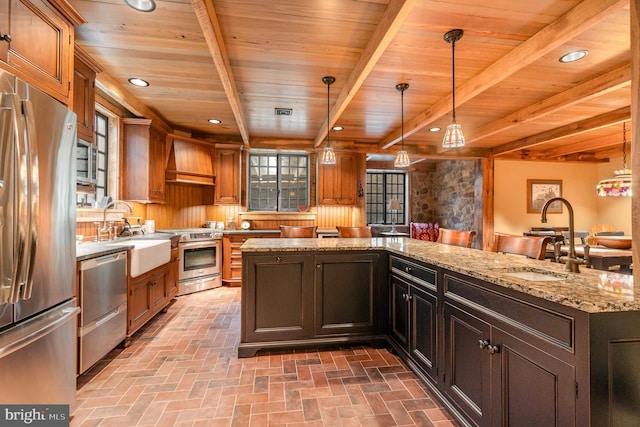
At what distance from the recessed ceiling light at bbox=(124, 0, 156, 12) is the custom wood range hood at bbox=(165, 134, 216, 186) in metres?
2.63

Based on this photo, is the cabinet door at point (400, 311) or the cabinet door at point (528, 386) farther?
the cabinet door at point (400, 311)

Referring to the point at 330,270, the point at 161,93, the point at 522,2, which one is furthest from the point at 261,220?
the point at 522,2

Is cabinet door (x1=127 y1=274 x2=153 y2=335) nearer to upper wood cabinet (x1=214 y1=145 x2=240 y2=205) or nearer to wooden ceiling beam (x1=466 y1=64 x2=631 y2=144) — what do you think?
upper wood cabinet (x1=214 y1=145 x2=240 y2=205)

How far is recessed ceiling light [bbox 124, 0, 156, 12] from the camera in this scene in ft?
5.97

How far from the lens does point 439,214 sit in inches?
311

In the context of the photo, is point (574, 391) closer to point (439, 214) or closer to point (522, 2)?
point (522, 2)

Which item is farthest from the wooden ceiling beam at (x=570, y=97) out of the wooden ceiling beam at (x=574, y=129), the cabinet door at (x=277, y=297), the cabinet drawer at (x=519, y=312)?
the cabinet door at (x=277, y=297)

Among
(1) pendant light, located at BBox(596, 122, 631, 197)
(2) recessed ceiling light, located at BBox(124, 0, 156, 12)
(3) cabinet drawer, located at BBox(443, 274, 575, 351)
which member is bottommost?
(3) cabinet drawer, located at BBox(443, 274, 575, 351)

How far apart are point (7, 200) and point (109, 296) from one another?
53.4 inches

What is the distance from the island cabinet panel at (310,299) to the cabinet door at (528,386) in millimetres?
1256

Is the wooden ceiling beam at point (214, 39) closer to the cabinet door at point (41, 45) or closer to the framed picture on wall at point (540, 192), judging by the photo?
the cabinet door at point (41, 45)

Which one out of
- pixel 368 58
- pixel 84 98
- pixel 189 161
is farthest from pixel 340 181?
pixel 84 98

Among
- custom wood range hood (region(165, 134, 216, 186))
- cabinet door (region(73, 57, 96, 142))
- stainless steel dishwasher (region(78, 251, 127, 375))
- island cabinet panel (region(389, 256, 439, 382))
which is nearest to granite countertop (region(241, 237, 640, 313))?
island cabinet panel (region(389, 256, 439, 382))

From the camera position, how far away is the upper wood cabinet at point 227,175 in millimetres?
5027
